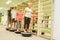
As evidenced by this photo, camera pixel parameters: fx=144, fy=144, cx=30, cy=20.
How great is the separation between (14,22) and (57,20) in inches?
163

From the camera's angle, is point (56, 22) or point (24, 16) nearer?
point (56, 22)

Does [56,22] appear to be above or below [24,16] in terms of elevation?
below

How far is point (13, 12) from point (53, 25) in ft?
12.5

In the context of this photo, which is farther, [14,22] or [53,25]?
[14,22]

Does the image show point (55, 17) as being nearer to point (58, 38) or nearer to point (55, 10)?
point (55, 10)

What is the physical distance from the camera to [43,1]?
682cm

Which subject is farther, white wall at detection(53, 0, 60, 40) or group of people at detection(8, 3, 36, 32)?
group of people at detection(8, 3, 36, 32)

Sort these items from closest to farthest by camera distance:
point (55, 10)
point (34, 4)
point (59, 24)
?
point (59, 24)
point (55, 10)
point (34, 4)

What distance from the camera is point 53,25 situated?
541 cm

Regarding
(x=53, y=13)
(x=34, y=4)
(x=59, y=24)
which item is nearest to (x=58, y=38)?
(x=59, y=24)

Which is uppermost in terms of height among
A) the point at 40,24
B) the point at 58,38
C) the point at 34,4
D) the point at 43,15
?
the point at 34,4

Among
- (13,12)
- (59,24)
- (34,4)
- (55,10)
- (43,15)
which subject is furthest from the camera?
(13,12)

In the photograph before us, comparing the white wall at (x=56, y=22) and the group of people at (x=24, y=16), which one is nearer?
the white wall at (x=56, y=22)

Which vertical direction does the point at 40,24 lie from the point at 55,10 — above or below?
below
